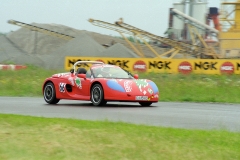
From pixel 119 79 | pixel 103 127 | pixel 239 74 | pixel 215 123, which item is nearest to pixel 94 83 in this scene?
pixel 119 79

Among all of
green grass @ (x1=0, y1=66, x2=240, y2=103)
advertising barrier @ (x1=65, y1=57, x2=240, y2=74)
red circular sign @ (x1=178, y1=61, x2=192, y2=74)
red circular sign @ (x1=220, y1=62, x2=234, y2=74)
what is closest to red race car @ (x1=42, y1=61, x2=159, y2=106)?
green grass @ (x1=0, y1=66, x2=240, y2=103)

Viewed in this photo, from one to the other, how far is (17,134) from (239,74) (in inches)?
977

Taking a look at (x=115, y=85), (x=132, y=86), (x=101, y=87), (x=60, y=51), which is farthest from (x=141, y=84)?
(x=60, y=51)

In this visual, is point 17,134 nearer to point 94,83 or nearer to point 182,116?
point 182,116

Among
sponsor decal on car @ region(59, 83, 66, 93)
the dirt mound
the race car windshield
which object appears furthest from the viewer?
the dirt mound

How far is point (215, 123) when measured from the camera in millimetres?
12109

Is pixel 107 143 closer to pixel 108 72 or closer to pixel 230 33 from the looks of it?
pixel 108 72

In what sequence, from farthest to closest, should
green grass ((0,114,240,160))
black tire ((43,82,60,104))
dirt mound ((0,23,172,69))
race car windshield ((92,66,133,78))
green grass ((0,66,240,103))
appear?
dirt mound ((0,23,172,69)) < green grass ((0,66,240,103)) < black tire ((43,82,60,104)) < race car windshield ((92,66,133,78)) < green grass ((0,114,240,160))

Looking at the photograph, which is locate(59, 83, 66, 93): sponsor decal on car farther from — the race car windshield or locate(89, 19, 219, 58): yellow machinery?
locate(89, 19, 219, 58): yellow machinery

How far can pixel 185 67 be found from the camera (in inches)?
1346

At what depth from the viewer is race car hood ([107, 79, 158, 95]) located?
17234 millimetres

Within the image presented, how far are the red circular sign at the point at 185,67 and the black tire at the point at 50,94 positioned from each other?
51.3 feet

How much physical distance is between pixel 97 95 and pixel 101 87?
327 mm

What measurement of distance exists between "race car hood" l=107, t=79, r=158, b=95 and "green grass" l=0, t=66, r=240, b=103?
4403 millimetres
